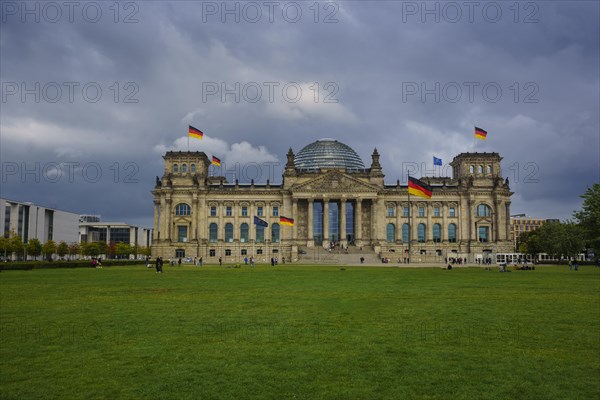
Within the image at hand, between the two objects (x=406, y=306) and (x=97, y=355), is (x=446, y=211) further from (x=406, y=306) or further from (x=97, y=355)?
(x=97, y=355)

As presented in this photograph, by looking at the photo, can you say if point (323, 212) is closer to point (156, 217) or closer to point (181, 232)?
point (181, 232)

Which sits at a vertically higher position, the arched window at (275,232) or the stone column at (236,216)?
the stone column at (236,216)

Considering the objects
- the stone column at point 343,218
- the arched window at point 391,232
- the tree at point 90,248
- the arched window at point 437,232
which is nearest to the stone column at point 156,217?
the tree at point 90,248

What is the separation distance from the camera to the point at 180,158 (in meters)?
132

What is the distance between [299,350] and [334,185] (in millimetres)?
112676

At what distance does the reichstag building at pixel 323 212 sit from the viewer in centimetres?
12762

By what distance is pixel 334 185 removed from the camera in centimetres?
12725

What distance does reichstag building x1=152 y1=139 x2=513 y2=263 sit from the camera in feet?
419

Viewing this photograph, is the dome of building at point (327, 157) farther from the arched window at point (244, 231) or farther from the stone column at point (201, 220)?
the stone column at point (201, 220)

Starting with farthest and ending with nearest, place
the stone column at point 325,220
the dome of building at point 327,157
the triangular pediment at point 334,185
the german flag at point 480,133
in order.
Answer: the dome of building at point 327,157, the triangular pediment at point 334,185, the stone column at point 325,220, the german flag at point 480,133

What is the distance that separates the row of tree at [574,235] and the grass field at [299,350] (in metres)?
37.4

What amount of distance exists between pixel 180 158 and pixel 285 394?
A: 408 ft

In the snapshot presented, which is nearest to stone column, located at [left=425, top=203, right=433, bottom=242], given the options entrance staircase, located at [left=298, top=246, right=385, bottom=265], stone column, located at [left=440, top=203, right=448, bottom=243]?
stone column, located at [left=440, top=203, right=448, bottom=243]

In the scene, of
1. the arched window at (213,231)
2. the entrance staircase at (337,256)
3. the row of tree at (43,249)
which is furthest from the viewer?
the arched window at (213,231)
